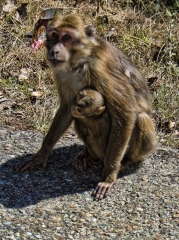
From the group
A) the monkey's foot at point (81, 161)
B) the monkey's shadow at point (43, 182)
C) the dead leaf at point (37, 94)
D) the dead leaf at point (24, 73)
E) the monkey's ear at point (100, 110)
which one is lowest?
the monkey's shadow at point (43, 182)

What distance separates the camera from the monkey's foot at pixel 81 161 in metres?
5.41

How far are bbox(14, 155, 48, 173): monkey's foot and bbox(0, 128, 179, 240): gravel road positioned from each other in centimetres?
5

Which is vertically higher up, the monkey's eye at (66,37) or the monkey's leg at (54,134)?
the monkey's eye at (66,37)

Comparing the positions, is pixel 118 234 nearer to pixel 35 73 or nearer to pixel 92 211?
pixel 92 211

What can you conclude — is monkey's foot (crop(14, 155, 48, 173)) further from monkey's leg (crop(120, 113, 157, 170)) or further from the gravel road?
monkey's leg (crop(120, 113, 157, 170))

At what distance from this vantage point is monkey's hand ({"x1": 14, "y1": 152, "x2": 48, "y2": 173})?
Answer: 541 cm

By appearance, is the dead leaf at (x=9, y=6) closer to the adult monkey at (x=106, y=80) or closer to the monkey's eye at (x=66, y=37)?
the adult monkey at (x=106, y=80)

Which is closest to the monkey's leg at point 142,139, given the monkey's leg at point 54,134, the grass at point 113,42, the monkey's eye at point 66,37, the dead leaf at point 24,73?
the monkey's leg at point 54,134

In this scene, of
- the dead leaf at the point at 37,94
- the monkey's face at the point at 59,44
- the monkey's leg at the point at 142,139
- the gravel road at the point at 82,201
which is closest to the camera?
the gravel road at the point at 82,201

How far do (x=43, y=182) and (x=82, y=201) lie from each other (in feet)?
1.62

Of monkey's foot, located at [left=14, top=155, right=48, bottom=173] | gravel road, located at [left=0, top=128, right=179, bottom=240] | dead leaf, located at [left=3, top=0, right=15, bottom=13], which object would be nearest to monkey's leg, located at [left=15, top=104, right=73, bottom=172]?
monkey's foot, located at [left=14, top=155, right=48, bottom=173]

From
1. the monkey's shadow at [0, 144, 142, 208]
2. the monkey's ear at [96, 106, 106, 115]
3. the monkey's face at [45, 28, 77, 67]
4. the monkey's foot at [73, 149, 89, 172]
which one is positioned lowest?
the monkey's shadow at [0, 144, 142, 208]

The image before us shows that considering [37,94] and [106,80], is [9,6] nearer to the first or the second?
[37,94]

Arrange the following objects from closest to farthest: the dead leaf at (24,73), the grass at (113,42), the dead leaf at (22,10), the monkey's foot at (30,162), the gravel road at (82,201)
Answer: the gravel road at (82,201), the monkey's foot at (30,162), the grass at (113,42), the dead leaf at (24,73), the dead leaf at (22,10)
